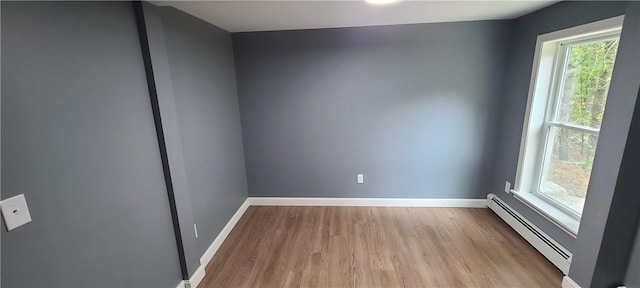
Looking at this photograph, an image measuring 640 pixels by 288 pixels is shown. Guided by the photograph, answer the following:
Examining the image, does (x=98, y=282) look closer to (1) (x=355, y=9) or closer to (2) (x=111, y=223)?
(2) (x=111, y=223)

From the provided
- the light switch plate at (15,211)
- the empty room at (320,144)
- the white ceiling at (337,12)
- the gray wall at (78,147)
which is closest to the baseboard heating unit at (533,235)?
the empty room at (320,144)

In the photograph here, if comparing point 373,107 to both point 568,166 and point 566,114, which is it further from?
point 568,166

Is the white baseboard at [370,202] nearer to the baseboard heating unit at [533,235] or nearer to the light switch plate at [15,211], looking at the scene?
the baseboard heating unit at [533,235]

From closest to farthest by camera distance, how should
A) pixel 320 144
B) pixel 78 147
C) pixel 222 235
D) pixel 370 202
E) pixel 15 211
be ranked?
pixel 15 211 < pixel 78 147 < pixel 222 235 < pixel 320 144 < pixel 370 202

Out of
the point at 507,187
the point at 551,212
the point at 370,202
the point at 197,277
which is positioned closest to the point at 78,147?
the point at 197,277

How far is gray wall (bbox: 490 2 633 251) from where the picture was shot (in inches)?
71.2

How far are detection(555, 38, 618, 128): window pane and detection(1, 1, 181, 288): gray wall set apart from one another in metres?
3.06

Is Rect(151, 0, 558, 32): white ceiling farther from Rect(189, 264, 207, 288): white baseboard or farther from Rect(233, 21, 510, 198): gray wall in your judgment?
Rect(189, 264, 207, 288): white baseboard

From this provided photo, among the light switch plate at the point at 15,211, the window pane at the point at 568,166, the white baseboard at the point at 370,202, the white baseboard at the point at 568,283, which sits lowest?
the white baseboard at the point at 568,283

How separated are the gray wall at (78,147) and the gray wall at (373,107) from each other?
153 centimetres

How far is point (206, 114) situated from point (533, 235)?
10.2 ft

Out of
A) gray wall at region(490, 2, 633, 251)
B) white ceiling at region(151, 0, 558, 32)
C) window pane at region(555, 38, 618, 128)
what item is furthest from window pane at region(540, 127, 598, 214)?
white ceiling at region(151, 0, 558, 32)

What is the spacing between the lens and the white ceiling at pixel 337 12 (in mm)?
1880

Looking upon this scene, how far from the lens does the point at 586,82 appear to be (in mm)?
2006
